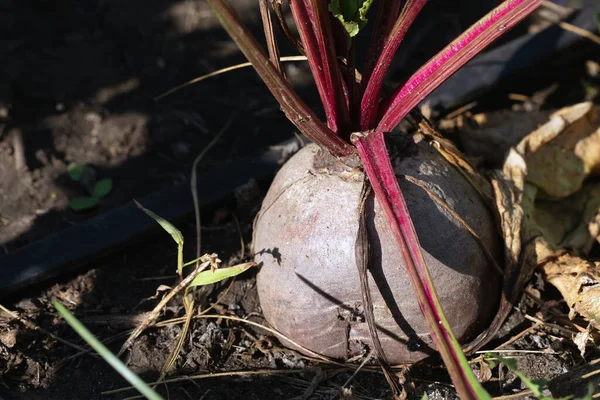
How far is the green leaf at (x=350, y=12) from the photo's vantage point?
5.82 ft

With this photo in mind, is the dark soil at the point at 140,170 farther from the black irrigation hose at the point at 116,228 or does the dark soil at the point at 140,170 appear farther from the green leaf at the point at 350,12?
the green leaf at the point at 350,12

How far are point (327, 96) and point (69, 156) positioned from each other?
1591 millimetres

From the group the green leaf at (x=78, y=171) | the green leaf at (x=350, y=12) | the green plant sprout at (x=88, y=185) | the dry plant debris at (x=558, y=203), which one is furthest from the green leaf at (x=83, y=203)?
the dry plant debris at (x=558, y=203)

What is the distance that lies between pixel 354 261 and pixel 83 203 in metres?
1.40

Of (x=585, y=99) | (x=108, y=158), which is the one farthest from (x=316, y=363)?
(x=585, y=99)

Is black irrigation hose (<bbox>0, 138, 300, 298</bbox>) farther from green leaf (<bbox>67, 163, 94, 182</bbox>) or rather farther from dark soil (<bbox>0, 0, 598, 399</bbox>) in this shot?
green leaf (<bbox>67, 163, 94, 182</bbox>)

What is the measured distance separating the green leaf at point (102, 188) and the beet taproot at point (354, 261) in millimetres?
1036

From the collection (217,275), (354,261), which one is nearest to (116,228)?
(217,275)

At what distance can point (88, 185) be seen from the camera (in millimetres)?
2908

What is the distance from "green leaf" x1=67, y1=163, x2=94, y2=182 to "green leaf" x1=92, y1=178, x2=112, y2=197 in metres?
0.10

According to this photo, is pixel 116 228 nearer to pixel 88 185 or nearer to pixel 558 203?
pixel 88 185

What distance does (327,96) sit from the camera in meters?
1.92

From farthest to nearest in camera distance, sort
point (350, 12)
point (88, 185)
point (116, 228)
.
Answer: point (88, 185) → point (116, 228) → point (350, 12)

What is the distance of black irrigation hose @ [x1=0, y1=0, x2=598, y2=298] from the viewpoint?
2400 millimetres
